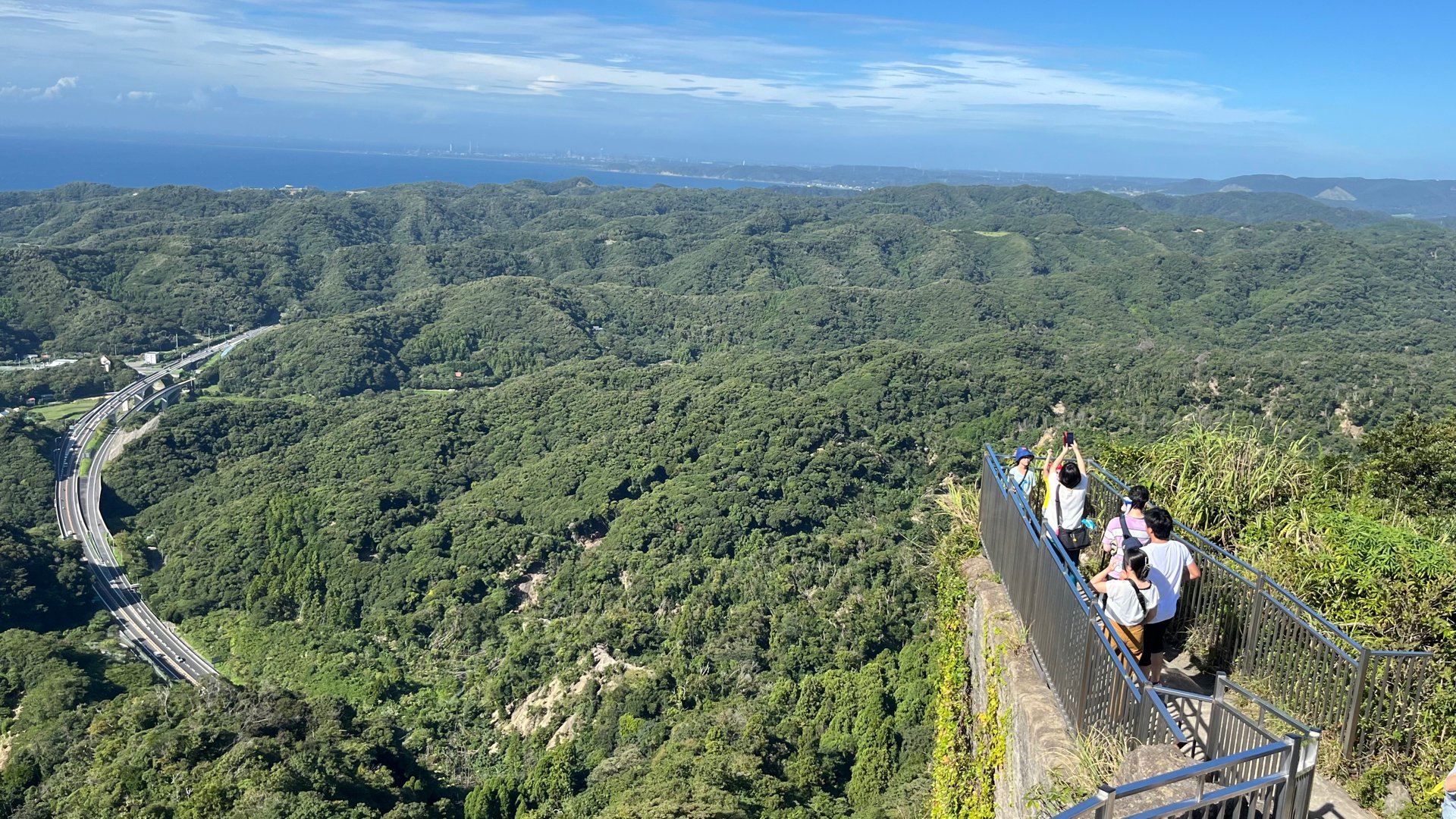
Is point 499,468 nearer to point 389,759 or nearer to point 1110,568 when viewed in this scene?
point 389,759

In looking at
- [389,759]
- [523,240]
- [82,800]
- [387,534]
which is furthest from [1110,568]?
[523,240]

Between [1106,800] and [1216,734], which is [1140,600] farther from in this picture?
[1106,800]

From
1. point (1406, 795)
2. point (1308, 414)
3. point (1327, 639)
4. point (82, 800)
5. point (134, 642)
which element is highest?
point (1327, 639)

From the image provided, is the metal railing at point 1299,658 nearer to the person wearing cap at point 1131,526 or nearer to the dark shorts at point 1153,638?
the person wearing cap at point 1131,526

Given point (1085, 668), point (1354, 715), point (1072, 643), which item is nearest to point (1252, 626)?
point (1354, 715)

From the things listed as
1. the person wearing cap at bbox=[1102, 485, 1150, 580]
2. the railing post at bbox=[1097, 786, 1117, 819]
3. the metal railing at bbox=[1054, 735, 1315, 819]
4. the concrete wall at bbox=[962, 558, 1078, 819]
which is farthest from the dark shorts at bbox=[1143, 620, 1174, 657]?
the railing post at bbox=[1097, 786, 1117, 819]

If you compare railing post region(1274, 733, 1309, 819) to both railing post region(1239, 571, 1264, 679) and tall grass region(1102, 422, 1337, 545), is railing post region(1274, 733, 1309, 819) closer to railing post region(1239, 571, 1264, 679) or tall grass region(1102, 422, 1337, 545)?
railing post region(1239, 571, 1264, 679)
